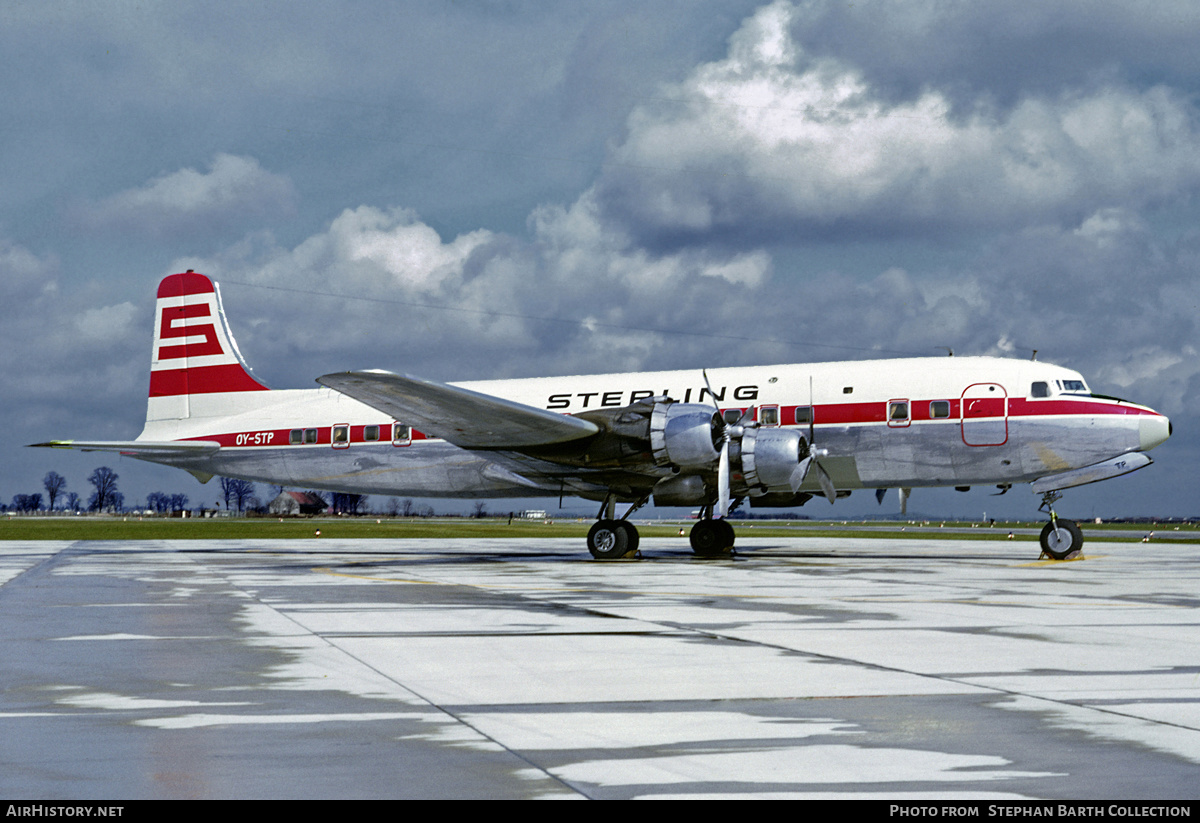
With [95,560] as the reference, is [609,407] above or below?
above

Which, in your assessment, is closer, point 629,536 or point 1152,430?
point 1152,430

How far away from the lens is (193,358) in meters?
32.7

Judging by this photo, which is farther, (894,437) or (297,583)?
(894,437)

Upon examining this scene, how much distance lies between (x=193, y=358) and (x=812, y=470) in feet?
60.8

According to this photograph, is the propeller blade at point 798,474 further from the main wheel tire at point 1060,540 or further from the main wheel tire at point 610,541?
the main wheel tire at point 1060,540

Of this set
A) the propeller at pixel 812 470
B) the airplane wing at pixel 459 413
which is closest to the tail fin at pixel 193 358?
the airplane wing at pixel 459 413

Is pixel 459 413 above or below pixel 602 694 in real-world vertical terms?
above

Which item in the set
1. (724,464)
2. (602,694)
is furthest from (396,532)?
(602,694)

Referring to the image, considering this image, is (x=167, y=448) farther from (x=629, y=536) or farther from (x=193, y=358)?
(x=629, y=536)

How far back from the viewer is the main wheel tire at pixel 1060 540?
81.1 ft
